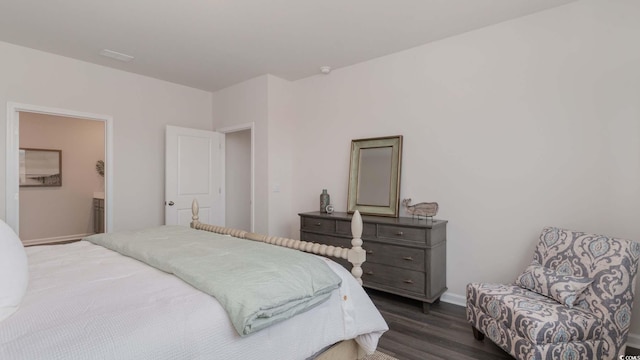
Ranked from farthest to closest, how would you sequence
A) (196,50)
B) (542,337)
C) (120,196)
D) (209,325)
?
(120,196)
(196,50)
(542,337)
(209,325)

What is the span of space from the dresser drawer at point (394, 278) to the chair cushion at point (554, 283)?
2.66 feet

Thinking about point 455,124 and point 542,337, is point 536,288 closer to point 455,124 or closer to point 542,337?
point 542,337

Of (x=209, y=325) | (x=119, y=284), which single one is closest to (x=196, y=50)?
(x=119, y=284)

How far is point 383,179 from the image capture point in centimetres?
356

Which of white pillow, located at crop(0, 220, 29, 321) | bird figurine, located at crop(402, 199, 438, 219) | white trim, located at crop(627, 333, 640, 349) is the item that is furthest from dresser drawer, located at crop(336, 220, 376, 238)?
white pillow, located at crop(0, 220, 29, 321)

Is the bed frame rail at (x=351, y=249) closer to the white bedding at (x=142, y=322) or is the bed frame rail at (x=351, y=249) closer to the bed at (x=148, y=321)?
the bed at (x=148, y=321)

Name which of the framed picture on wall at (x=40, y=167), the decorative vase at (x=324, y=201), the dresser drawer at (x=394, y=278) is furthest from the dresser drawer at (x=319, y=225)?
the framed picture on wall at (x=40, y=167)

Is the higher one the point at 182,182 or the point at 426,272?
the point at 182,182

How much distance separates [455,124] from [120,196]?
398cm

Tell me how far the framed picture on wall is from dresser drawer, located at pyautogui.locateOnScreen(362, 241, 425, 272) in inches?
227

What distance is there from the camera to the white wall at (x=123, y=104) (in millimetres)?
3383

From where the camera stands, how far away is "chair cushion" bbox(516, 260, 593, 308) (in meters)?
2.02

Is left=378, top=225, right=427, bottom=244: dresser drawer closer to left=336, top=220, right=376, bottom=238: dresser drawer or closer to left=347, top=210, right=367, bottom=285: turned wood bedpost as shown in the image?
left=336, top=220, right=376, bottom=238: dresser drawer

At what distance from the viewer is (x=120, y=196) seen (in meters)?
4.07
